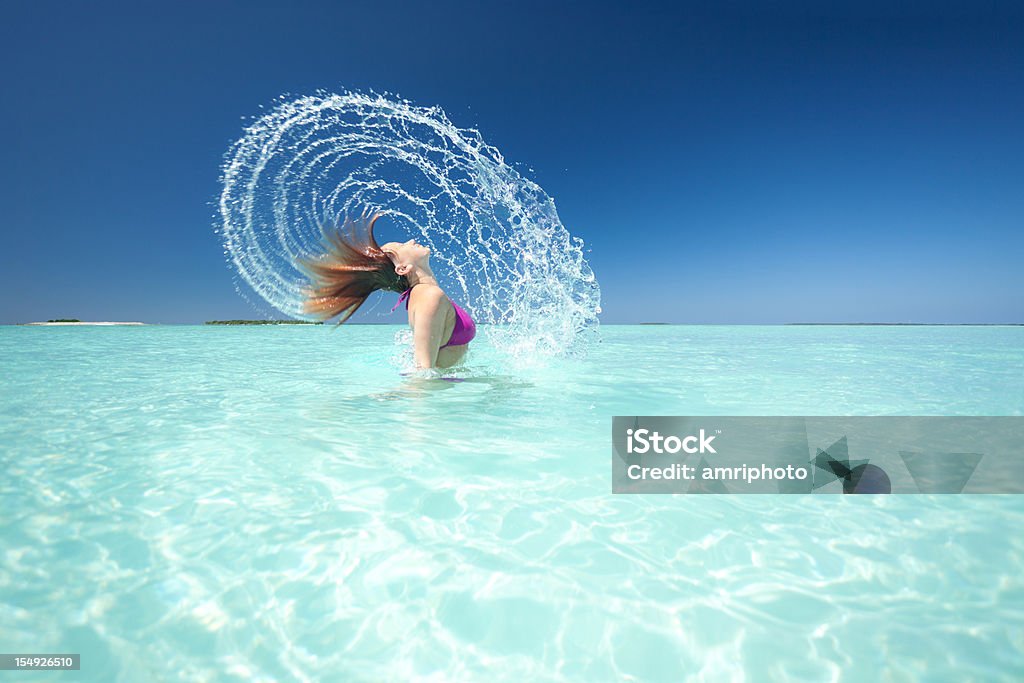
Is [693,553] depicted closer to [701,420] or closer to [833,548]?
[833,548]

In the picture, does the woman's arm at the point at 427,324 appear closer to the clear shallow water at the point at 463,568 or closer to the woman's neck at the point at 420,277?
the woman's neck at the point at 420,277

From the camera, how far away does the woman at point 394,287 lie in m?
6.09

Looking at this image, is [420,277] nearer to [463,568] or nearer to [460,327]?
[460,327]

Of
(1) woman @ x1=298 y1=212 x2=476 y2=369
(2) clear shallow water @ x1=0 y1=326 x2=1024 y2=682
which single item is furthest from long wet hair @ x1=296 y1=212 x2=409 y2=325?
(2) clear shallow water @ x1=0 y1=326 x2=1024 y2=682

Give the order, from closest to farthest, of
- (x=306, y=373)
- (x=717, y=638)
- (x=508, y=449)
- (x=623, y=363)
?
(x=717, y=638), (x=508, y=449), (x=306, y=373), (x=623, y=363)

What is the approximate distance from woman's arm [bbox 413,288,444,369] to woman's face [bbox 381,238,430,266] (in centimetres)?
70

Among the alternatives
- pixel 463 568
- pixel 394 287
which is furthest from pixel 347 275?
pixel 463 568

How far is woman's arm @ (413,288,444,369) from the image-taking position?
5.98 m

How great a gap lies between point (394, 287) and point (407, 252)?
0.66 metres

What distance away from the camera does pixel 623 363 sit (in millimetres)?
11695

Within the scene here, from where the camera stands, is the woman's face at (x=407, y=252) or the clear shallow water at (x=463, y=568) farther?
the woman's face at (x=407, y=252)

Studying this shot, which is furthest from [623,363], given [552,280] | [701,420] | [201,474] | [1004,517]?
[201,474]

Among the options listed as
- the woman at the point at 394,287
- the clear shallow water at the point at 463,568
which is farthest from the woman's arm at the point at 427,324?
the clear shallow water at the point at 463,568

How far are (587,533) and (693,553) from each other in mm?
535
